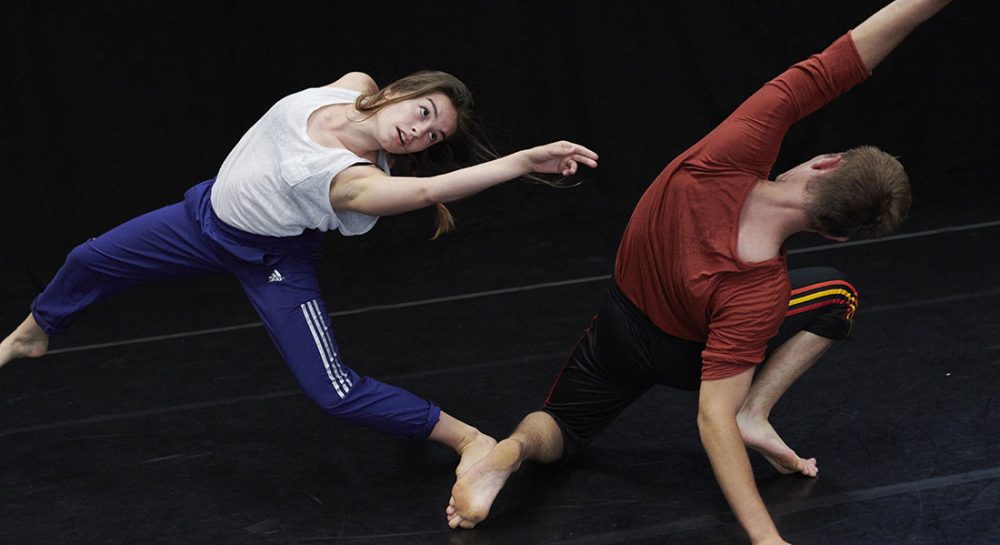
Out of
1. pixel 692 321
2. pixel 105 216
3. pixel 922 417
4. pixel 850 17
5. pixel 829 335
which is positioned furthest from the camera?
pixel 850 17

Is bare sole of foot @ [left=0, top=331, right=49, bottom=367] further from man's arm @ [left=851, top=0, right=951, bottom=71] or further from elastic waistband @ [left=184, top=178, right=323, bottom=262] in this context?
man's arm @ [left=851, top=0, right=951, bottom=71]

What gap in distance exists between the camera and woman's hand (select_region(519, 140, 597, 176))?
6.22 ft

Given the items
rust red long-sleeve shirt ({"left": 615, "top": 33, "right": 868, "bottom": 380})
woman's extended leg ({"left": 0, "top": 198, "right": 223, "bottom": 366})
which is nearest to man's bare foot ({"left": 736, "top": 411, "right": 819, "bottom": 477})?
rust red long-sleeve shirt ({"left": 615, "top": 33, "right": 868, "bottom": 380})

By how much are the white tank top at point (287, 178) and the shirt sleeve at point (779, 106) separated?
66 centimetres

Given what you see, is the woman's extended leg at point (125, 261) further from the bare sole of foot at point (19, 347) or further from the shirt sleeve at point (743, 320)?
the shirt sleeve at point (743, 320)

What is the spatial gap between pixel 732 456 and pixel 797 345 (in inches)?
16.8

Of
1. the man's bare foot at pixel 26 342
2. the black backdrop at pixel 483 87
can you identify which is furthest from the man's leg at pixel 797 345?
the black backdrop at pixel 483 87

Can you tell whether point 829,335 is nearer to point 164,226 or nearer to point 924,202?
point 164,226

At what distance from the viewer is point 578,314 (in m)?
3.34

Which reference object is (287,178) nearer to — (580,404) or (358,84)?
(358,84)

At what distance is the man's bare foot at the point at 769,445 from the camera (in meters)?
2.17

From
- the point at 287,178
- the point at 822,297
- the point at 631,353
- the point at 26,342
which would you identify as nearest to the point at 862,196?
the point at 822,297

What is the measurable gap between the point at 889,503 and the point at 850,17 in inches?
116

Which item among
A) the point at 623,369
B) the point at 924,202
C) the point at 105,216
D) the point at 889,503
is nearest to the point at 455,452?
the point at 623,369
